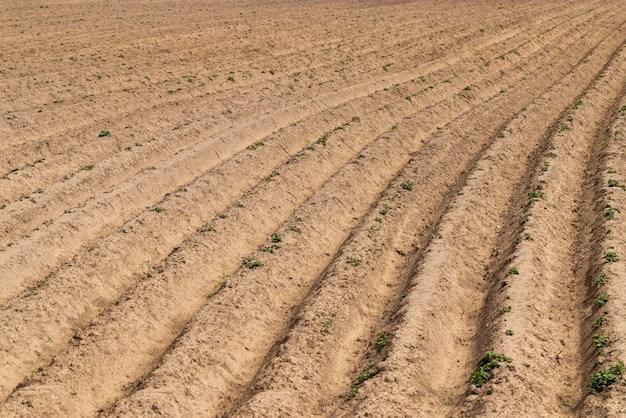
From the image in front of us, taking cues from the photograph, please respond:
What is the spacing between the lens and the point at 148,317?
12.0 metres

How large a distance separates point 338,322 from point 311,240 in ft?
11.3

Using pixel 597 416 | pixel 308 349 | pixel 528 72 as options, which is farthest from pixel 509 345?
pixel 528 72

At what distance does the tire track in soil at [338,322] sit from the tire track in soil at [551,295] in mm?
1984

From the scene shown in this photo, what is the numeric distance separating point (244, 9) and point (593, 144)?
118 ft

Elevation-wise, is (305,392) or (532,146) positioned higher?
(532,146)

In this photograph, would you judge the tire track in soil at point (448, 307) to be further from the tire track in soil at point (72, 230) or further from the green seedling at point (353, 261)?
the tire track in soil at point (72, 230)

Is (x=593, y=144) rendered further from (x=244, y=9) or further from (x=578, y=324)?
(x=244, y=9)

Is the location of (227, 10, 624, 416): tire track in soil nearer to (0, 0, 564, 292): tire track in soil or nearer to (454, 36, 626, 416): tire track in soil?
(454, 36, 626, 416): tire track in soil

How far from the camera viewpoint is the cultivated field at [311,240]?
10195 millimetres

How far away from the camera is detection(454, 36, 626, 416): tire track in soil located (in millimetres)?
9570

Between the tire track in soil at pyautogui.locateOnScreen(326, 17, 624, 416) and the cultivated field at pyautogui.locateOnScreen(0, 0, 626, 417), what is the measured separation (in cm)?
4

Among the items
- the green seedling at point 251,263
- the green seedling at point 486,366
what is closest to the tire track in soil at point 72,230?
the green seedling at point 251,263

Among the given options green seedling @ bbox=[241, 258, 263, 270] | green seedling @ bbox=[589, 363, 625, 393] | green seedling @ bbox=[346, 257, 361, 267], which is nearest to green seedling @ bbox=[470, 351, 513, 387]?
green seedling @ bbox=[589, 363, 625, 393]

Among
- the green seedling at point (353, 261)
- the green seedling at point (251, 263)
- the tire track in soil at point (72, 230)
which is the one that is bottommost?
the green seedling at point (353, 261)
